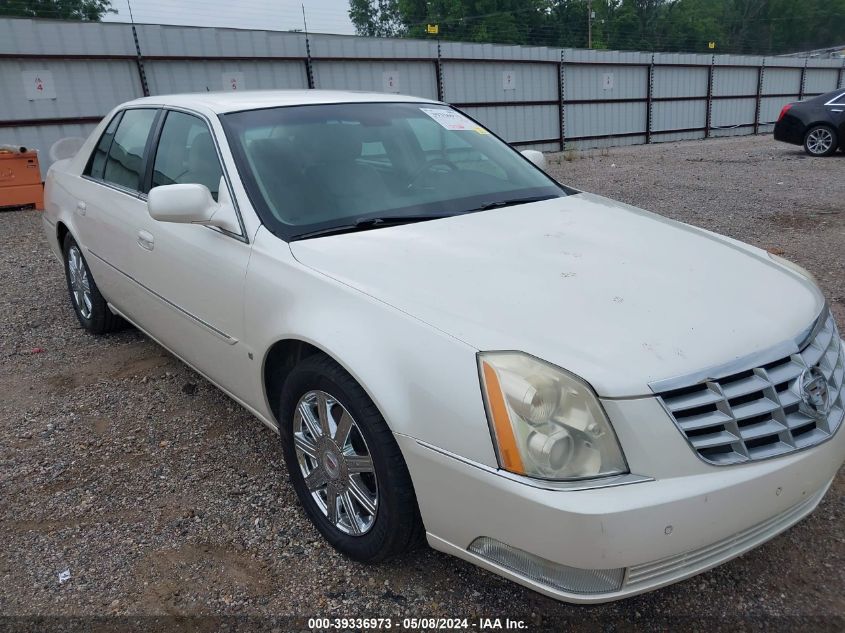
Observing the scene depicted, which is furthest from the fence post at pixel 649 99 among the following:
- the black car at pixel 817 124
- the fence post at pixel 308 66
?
the fence post at pixel 308 66

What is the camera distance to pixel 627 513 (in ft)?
5.16

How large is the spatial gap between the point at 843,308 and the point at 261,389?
394 cm

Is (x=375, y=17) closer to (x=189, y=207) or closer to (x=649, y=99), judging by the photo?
(x=649, y=99)

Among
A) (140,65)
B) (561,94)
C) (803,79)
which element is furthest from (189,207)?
(803,79)

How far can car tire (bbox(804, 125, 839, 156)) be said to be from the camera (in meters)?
13.3

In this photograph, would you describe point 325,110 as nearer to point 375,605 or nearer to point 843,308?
point 375,605

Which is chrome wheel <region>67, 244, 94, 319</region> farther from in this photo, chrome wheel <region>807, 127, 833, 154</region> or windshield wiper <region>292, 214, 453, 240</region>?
chrome wheel <region>807, 127, 833, 154</region>

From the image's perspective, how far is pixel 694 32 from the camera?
217ft

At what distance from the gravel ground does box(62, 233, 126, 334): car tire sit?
0.42 feet

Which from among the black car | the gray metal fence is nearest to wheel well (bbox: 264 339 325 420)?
the gray metal fence

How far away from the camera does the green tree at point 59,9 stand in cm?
2500

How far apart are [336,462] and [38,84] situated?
461 inches

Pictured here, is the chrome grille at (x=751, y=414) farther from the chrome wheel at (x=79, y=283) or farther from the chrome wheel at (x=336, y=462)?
the chrome wheel at (x=79, y=283)

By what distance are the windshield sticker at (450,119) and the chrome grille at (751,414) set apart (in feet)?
6.97
